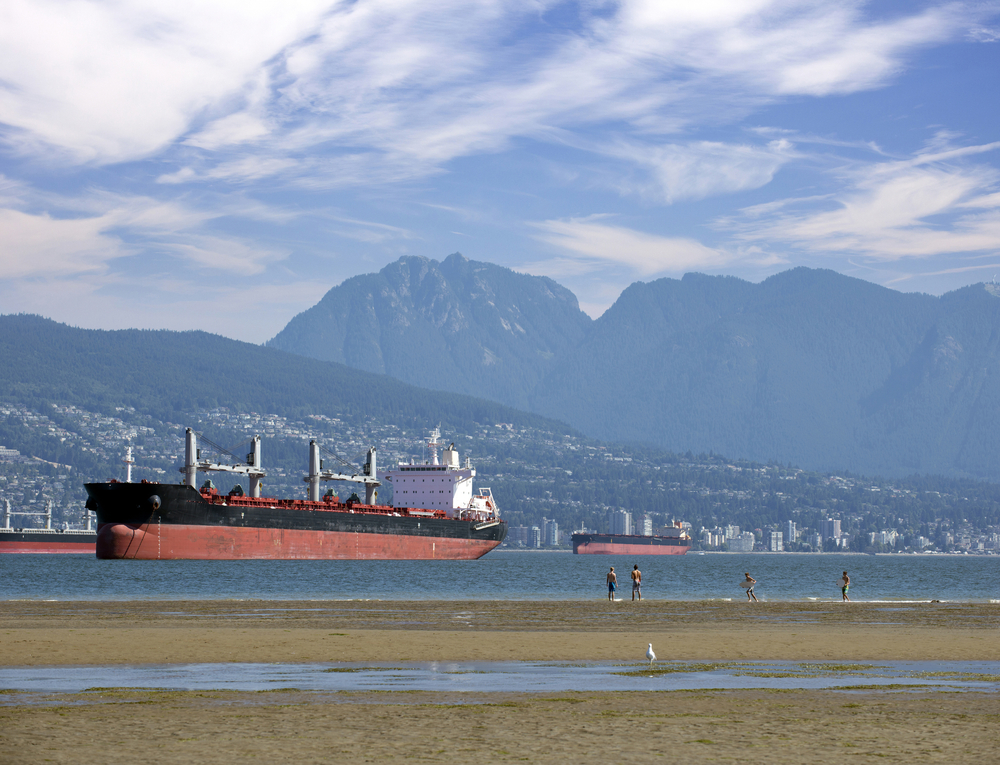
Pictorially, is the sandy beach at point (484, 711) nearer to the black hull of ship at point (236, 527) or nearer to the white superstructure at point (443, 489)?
the black hull of ship at point (236, 527)

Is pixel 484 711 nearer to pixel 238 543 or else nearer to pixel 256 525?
pixel 238 543

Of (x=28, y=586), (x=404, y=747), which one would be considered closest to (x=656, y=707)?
(x=404, y=747)

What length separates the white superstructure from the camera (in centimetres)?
12019

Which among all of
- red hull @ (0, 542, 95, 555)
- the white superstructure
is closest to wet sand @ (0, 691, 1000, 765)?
the white superstructure

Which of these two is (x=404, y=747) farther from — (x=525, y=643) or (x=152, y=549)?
(x=152, y=549)

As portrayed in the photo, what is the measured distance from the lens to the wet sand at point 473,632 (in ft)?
83.7

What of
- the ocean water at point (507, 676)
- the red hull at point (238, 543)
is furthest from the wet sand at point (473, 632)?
the red hull at point (238, 543)

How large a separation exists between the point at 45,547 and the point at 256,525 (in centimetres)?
7615

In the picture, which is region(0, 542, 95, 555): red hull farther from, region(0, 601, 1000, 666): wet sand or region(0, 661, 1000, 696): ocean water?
region(0, 661, 1000, 696): ocean water

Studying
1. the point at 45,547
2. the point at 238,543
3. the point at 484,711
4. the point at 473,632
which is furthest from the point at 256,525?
the point at 45,547

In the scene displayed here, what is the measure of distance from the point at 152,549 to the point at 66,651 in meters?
59.8

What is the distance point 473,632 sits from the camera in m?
31.3

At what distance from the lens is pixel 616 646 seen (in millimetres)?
27297

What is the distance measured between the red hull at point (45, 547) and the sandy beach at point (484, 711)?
127m
